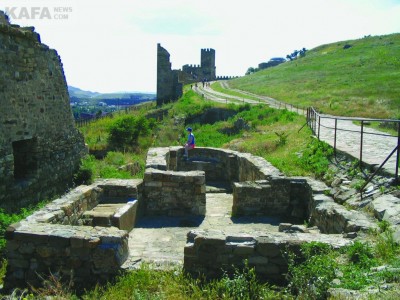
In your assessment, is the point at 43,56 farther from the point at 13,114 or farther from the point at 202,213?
the point at 202,213

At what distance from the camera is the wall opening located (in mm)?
10539

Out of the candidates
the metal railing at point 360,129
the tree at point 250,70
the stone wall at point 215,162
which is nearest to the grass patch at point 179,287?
the metal railing at point 360,129

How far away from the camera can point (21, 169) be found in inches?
420

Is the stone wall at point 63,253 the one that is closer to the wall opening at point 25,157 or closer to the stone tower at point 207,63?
the wall opening at point 25,157

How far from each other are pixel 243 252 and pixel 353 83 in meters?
41.8

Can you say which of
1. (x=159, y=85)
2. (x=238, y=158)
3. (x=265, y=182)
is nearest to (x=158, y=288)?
(x=265, y=182)

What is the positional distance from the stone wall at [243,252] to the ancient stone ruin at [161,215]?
0.05 ft

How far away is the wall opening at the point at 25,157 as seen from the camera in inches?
415

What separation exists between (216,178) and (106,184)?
6.44 meters

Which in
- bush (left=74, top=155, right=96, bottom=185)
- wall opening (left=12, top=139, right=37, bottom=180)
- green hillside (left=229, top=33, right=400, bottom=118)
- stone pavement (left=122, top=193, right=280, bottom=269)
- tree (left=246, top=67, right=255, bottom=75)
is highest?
tree (left=246, top=67, right=255, bottom=75)

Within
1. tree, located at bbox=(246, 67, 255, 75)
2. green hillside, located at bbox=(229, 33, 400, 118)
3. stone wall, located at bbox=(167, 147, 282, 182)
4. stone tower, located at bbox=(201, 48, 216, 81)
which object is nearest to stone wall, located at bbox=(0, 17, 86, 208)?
stone wall, located at bbox=(167, 147, 282, 182)

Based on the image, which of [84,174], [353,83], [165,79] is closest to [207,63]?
[165,79]

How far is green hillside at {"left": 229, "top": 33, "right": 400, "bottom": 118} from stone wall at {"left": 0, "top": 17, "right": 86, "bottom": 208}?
17.0 meters

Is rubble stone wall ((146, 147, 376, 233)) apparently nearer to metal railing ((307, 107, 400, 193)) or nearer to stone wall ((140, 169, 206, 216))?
stone wall ((140, 169, 206, 216))
